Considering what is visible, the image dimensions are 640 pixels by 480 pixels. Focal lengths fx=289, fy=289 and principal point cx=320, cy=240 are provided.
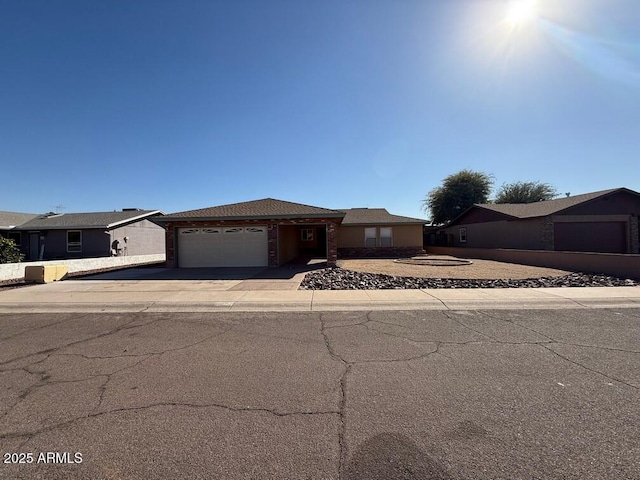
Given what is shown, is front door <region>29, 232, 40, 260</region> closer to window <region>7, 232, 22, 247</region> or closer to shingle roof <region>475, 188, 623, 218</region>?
window <region>7, 232, 22, 247</region>

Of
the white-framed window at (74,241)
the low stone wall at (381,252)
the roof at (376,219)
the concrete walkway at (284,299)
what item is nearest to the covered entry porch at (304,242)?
the low stone wall at (381,252)

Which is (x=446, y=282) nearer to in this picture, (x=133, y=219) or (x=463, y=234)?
(x=463, y=234)

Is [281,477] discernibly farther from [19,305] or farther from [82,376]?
[19,305]

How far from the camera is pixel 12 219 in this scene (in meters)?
23.6

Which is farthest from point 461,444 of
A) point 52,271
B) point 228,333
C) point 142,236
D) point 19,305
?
point 142,236

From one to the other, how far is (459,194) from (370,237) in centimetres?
2117

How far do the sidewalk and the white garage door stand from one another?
624cm

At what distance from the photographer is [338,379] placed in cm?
367

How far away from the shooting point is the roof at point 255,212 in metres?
14.9

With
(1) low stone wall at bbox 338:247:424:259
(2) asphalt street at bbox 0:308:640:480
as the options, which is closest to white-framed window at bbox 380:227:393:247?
(1) low stone wall at bbox 338:247:424:259

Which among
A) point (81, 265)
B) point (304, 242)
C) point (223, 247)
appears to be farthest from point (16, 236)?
point (304, 242)

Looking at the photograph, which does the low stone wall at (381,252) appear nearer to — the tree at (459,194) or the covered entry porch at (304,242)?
the covered entry porch at (304,242)

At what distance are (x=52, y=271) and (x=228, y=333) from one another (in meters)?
12.0

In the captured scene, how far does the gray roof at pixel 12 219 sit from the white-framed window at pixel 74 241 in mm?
4110
